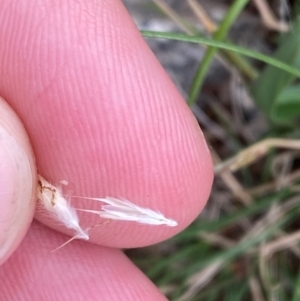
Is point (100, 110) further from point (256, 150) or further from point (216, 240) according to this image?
point (216, 240)

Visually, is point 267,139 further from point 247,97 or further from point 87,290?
point 87,290

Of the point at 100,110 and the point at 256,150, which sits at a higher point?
the point at 100,110

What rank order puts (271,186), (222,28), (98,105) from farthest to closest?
1. (271,186)
2. (222,28)
3. (98,105)

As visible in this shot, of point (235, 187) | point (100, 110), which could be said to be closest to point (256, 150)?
point (235, 187)

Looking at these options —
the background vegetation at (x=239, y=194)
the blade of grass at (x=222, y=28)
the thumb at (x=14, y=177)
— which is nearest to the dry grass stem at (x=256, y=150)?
the background vegetation at (x=239, y=194)

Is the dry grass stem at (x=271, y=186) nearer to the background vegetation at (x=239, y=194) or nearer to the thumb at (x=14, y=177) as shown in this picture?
the background vegetation at (x=239, y=194)

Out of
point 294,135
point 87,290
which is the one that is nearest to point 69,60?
point 87,290

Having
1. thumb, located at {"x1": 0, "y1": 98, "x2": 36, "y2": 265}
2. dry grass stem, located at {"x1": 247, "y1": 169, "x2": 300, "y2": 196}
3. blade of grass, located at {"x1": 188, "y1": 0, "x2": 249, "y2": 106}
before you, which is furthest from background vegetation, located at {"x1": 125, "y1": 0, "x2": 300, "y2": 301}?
thumb, located at {"x1": 0, "y1": 98, "x2": 36, "y2": 265}

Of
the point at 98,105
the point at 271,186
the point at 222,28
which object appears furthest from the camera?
the point at 271,186
